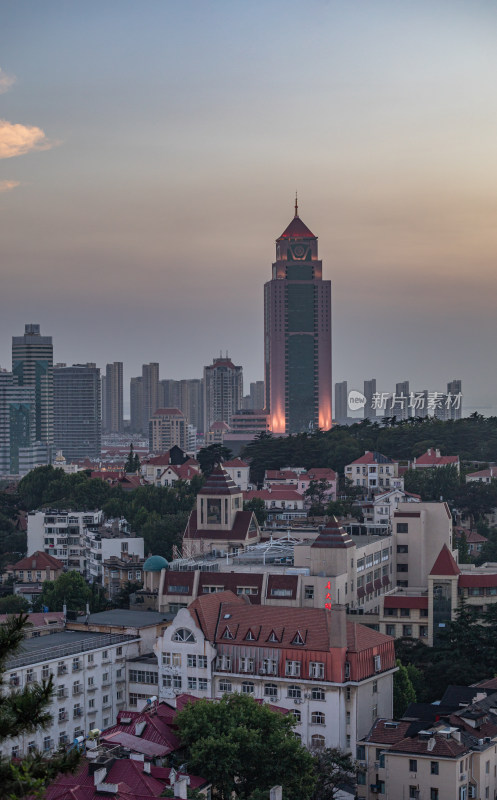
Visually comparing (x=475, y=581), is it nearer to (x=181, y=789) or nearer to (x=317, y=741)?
(x=317, y=741)

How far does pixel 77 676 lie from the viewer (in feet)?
112

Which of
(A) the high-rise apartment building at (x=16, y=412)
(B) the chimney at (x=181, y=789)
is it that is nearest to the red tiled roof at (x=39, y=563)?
(B) the chimney at (x=181, y=789)

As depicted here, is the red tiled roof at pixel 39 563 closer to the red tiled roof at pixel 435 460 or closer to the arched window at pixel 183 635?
the red tiled roof at pixel 435 460

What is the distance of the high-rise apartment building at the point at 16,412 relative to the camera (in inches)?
6654

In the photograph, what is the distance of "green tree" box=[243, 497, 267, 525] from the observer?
211 feet

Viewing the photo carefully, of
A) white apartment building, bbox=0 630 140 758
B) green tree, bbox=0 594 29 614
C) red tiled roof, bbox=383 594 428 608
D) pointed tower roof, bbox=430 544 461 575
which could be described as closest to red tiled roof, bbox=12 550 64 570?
green tree, bbox=0 594 29 614

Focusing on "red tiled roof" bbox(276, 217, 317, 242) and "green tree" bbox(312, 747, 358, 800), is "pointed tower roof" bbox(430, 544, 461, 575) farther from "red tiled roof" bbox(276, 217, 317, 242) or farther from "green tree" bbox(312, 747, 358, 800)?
"red tiled roof" bbox(276, 217, 317, 242)

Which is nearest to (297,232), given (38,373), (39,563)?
(38,373)

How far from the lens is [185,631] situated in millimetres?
34875

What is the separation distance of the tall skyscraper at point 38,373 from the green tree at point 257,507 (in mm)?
106371

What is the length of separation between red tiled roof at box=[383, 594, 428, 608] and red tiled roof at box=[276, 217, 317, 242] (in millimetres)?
113451

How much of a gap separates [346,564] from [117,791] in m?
18.9

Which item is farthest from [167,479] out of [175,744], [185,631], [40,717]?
[40,717]

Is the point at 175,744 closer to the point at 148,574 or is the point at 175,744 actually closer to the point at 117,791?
the point at 117,791
